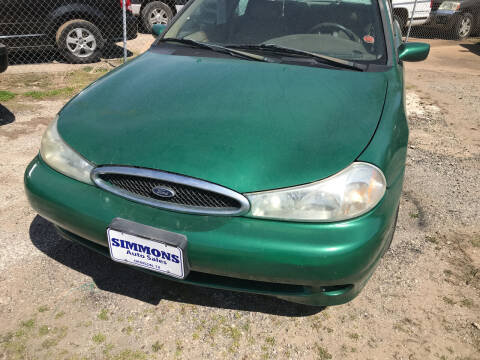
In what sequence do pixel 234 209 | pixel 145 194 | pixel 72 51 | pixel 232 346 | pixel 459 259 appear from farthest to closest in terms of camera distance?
pixel 72 51 < pixel 459 259 < pixel 232 346 < pixel 145 194 < pixel 234 209

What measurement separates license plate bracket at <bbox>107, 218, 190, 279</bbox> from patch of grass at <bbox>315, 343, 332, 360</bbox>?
72cm

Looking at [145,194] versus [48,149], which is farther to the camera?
[48,149]

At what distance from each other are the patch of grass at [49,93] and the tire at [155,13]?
12.4 ft

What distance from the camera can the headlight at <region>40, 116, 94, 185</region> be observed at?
1.90m

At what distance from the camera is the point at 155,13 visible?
8.78m

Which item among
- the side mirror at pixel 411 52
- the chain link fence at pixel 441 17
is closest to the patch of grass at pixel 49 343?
the side mirror at pixel 411 52

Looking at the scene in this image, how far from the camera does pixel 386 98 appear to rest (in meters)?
2.25

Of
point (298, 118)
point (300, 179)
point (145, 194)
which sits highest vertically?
point (298, 118)

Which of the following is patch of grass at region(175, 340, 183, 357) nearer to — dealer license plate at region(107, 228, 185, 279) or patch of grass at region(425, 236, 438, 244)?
dealer license plate at region(107, 228, 185, 279)

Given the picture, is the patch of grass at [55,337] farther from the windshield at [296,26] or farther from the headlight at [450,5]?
the headlight at [450,5]

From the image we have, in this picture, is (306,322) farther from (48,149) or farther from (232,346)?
(48,149)

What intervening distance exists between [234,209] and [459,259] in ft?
5.50

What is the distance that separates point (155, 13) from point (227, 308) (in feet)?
26.0

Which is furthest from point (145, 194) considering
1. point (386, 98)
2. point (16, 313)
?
point (386, 98)
